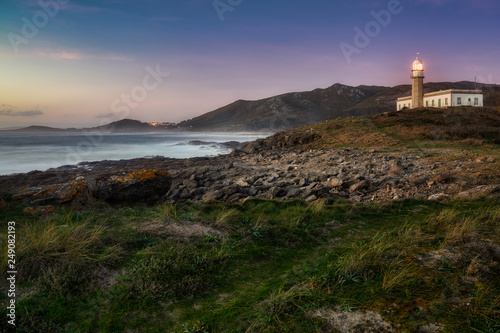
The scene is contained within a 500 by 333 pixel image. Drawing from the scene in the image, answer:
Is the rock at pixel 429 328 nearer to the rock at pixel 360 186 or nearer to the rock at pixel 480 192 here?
the rock at pixel 480 192

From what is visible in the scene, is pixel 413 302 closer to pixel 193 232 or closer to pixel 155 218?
pixel 193 232

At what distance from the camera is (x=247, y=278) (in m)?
3.65

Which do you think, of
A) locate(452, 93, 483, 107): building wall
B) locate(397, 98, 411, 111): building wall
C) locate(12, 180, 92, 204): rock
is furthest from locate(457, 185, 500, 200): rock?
locate(397, 98, 411, 111): building wall

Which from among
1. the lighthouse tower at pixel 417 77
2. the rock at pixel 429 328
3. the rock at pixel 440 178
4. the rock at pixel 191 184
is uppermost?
the lighthouse tower at pixel 417 77

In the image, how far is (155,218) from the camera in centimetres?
561

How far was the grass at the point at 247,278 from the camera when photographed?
2633 millimetres

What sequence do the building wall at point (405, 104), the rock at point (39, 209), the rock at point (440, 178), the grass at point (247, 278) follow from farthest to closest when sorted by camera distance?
the building wall at point (405, 104), the rock at point (440, 178), the rock at point (39, 209), the grass at point (247, 278)

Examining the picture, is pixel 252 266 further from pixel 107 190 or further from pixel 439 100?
pixel 439 100

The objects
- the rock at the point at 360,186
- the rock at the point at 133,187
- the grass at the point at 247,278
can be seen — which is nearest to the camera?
the grass at the point at 247,278

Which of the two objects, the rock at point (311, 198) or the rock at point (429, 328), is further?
the rock at point (311, 198)

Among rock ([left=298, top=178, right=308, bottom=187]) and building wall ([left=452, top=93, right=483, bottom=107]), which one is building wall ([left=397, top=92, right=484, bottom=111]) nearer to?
building wall ([left=452, top=93, right=483, bottom=107])

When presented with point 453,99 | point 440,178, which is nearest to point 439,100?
point 453,99

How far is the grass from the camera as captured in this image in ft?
8.64

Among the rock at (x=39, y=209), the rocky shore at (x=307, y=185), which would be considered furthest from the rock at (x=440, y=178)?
the rock at (x=39, y=209)
